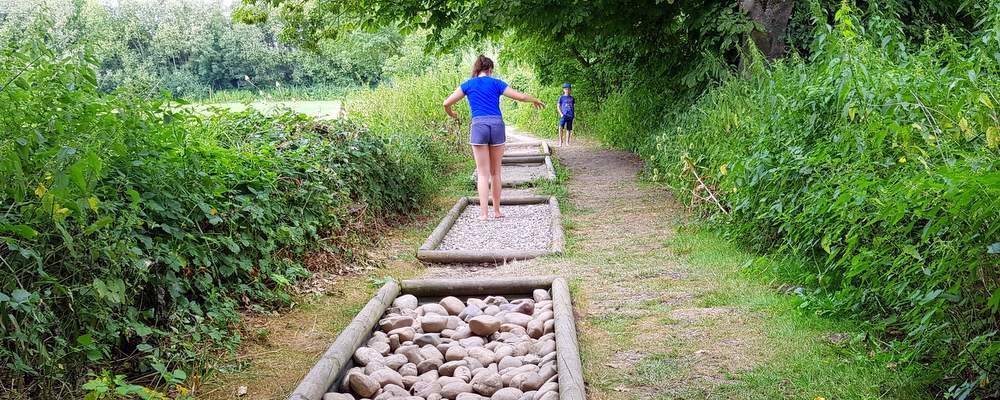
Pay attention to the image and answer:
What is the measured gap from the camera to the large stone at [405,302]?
5.08 metres

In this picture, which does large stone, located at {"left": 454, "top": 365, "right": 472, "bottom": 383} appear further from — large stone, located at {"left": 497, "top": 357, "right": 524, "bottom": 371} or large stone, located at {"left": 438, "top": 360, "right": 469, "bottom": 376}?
large stone, located at {"left": 497, "top": 357, "right": 524, "bottom": 371}

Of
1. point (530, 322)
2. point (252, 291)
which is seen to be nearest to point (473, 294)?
point (530, 322)

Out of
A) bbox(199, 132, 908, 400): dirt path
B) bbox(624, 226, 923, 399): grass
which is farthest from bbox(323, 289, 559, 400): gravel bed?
bbox(624, 226, 923, 399): grass

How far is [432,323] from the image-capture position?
4.74 m

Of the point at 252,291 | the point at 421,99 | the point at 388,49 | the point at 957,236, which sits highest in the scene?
the point at 957,236

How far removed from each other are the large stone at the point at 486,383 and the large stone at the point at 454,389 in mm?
41

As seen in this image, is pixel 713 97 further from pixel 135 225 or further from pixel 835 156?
pixel 135 225

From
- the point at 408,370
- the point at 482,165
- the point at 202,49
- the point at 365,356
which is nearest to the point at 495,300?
the point at 408,370

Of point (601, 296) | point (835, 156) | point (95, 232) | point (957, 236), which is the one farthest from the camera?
point (601, 296)

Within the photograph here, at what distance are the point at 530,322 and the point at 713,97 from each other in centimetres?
523

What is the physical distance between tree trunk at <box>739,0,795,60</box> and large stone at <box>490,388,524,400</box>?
7.79 metres

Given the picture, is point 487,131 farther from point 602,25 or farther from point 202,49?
point 202,49

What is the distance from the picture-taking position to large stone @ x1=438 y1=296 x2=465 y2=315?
5.10 m

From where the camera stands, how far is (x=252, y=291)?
4.68m
